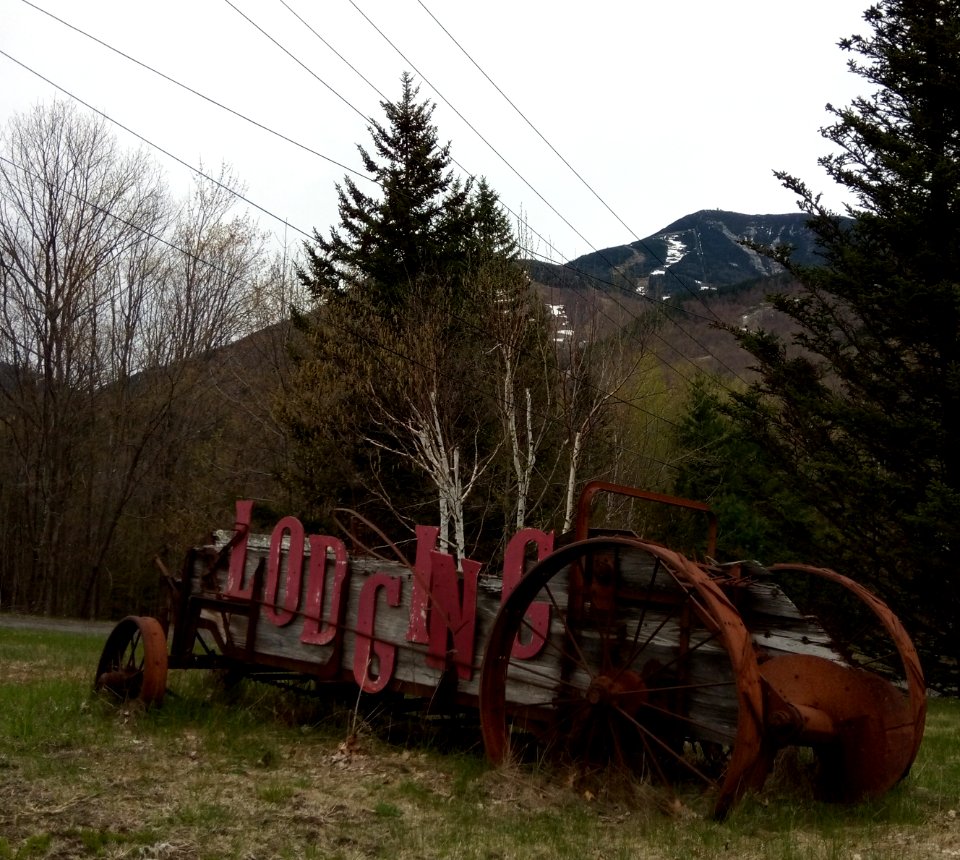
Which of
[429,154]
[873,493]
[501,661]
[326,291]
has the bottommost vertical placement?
[501,661]

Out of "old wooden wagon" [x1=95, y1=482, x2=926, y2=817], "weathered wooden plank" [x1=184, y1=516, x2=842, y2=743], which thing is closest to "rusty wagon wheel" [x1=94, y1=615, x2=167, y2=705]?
"old wooden wagon" [x1=95, y1=482, x2=926, y2=817]

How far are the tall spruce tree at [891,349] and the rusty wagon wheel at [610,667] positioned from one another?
9098 mm

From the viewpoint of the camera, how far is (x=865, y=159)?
55.1 feet

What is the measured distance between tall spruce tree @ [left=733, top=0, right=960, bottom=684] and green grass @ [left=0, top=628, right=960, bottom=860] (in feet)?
26.3

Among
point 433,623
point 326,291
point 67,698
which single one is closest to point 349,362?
point 326,291

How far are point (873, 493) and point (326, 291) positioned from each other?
14817 millimetres

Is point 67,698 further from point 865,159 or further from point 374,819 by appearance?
point 865,159

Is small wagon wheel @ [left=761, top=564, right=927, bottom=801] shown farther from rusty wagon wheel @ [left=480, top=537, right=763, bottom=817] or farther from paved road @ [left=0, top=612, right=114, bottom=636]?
paved road @ [left=0, top=612, right=114, bottom=636]

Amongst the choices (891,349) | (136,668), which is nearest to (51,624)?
(136,668)

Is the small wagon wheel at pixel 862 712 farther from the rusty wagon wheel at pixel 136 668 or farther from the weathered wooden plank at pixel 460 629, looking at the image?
the rusty wagon wheel at pixel 136 668

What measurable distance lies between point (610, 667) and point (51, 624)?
2342 centimetres

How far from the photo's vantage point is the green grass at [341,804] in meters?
5.07

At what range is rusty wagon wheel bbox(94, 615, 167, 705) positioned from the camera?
8.27m

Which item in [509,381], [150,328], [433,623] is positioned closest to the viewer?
[433,623]
